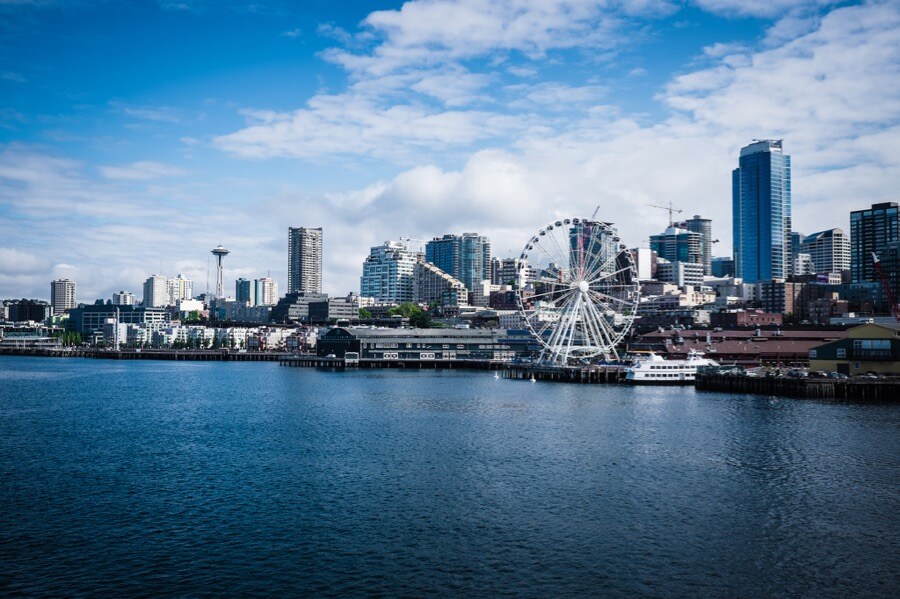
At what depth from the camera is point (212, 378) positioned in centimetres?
11781

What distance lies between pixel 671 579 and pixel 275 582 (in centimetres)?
1292

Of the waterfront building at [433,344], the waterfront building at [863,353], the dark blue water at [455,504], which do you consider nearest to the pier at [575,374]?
the waterfront building at [863,353]

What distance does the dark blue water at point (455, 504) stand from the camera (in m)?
25.1

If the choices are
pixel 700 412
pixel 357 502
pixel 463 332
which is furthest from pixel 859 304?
pixel 357 502

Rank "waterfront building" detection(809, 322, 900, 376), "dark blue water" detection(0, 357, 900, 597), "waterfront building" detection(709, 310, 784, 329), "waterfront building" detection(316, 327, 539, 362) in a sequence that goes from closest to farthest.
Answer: "dark blue water" detection(0, 357, 900, 597), "waterfront building" detection(809, 322, 900, 376), "waterfront building" detection(709, 310, 784, 329), "waterfront building" detection(316, 327, 539, 362)

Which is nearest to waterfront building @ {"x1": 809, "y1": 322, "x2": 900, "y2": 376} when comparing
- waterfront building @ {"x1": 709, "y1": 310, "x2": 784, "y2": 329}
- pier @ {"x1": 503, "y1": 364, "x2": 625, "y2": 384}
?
pier @ {"x1": 503, "y1": 364, "x2": 625, "y2": 384}

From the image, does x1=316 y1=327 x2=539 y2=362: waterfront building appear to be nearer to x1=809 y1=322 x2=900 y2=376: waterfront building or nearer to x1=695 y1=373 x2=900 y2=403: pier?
x1=695 y1=373 x2=900 y2=403: pier

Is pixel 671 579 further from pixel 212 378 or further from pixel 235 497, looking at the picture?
pixel 212 378

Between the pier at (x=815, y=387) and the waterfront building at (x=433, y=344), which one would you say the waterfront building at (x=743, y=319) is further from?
the pier at (x=815, y=387)

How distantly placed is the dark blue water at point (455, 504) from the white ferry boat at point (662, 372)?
96.2 feet

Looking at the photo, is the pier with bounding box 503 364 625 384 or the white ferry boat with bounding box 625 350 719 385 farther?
the pier with bounding box 503 364 625 384

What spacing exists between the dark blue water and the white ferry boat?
1154 inches

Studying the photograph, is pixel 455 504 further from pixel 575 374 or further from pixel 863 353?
pixel 575 374

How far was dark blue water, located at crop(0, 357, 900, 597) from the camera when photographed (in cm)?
2508
